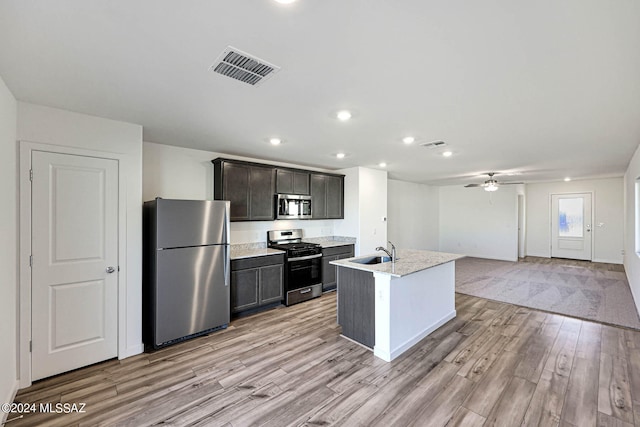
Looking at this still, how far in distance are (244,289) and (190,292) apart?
2.79 ft

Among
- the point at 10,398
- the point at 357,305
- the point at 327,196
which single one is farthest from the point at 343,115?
the point at 10,398

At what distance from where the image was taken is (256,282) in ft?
13.5

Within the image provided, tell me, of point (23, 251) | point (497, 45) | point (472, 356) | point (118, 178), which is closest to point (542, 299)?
point (472, 356)

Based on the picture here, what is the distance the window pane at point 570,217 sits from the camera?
8.33 m

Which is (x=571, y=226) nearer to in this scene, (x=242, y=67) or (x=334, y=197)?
(x=334, y=197)

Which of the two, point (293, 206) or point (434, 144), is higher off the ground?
point (434, 144)

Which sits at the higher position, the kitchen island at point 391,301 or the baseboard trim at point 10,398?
the kitchen island at point 391,301

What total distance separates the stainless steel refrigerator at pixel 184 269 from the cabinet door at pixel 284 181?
1.35 m

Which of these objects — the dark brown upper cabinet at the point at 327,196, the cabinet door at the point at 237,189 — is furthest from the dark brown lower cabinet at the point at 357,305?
the dark brown upper cabinet at the point at 327,196

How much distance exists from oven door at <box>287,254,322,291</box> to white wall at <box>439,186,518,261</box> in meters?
6.55

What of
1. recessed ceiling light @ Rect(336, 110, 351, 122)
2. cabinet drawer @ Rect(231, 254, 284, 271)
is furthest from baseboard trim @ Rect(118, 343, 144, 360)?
recessed ceiling light @ Rect(336, 110, 351, 122)

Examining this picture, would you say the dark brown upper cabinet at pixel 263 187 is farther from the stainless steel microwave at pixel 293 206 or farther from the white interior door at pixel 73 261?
the white interior door at pixel 73 261

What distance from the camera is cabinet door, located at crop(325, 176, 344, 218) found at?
558 centimetres

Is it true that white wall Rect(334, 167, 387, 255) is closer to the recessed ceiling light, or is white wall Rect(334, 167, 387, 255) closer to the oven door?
the oven door
